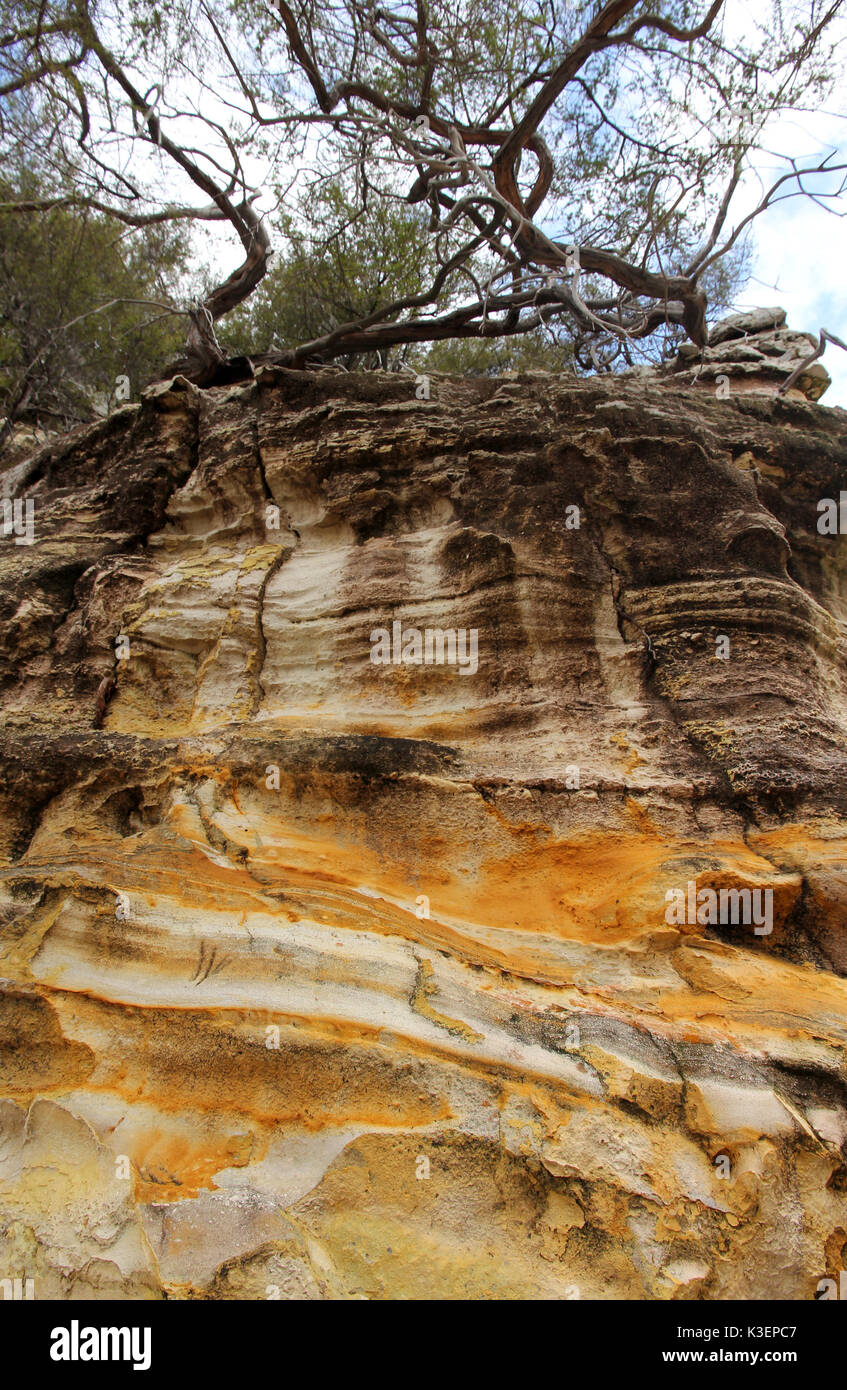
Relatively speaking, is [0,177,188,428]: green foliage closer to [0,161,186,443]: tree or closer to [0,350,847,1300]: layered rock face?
[0,161,186,443]: tree

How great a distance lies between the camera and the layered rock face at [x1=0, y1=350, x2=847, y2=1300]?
2.83 metres

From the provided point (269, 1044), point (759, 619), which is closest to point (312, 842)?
point (269, 1044)

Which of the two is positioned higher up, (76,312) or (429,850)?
(76,312)

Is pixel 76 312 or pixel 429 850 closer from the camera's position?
pixel 429 850

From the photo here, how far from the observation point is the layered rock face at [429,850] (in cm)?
283

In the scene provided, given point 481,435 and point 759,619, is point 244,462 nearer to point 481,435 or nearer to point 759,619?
point 481,435

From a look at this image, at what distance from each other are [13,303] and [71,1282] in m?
10.3

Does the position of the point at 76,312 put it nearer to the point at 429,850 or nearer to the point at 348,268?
the point at 348,268

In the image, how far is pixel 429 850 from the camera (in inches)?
162

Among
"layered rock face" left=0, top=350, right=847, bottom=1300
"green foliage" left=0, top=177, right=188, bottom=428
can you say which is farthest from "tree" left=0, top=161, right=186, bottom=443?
"layered rock face" left=0, top=350, right=847, bottom=1300

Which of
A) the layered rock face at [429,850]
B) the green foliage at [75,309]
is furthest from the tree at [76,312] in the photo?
the layered rock face at [429,850]

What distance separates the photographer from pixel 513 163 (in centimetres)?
846

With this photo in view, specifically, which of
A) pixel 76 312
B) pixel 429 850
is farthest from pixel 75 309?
pixel 429 850

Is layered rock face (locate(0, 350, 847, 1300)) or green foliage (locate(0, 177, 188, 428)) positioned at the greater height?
green foliage (locate(0, 177, 188, 428))
